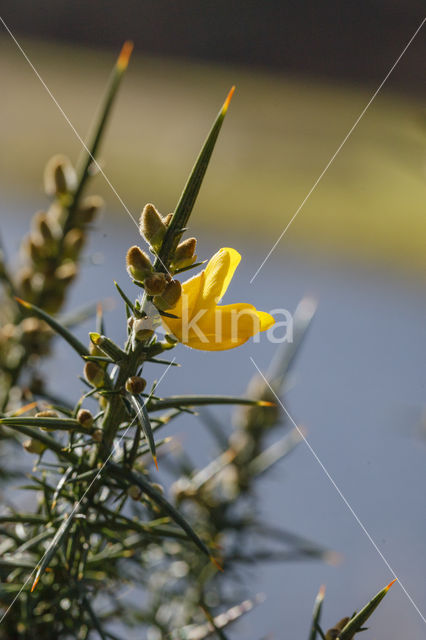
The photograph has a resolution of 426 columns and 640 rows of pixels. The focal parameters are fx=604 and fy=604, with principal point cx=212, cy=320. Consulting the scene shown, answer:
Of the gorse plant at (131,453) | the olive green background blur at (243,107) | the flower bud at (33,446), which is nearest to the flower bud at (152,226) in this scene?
the gorse plant at (131,453)

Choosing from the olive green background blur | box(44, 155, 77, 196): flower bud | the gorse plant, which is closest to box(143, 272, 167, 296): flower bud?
the gorse plant

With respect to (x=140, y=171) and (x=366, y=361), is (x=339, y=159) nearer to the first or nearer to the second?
(x=140, y=171)

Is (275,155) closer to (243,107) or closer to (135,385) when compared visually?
(243,107)

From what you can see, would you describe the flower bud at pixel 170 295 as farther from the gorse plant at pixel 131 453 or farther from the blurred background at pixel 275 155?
the blurred background at pixel 275 155

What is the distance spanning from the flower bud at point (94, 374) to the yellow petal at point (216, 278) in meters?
0.05

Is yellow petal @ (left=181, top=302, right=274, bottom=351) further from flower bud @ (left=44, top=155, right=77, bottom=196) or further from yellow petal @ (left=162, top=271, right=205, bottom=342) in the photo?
flower bud @ (left=44, top=155, right=77, bottom=196)

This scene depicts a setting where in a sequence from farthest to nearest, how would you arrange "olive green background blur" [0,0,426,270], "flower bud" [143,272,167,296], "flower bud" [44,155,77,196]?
"olive green background blur" [0,0,426,270], "flower bud" [44,155,77,196], "flower bud" [143,272,167,296]

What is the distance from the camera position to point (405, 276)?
1.11m

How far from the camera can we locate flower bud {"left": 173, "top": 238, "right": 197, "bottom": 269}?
215 mm

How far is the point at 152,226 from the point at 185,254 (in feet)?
0.05

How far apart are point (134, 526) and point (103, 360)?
8cm

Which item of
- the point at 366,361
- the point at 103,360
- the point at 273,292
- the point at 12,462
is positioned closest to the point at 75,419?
the point at 103,360

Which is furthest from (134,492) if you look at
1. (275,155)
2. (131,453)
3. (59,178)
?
(275,155)

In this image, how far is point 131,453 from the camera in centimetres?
25
